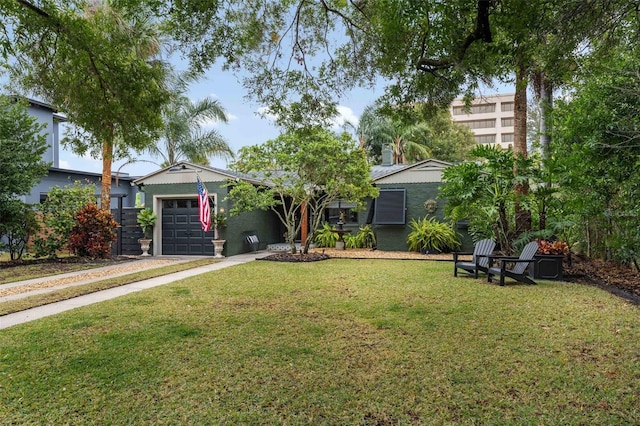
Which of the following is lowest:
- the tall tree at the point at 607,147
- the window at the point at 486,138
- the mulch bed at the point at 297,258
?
the mulch bed at the point at 297,258

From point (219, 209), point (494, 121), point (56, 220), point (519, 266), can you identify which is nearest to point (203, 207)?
point (219, 209)

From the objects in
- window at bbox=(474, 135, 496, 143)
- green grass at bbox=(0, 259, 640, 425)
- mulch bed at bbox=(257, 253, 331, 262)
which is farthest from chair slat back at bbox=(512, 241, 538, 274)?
window at bbox=(474, 135, 496, 143)

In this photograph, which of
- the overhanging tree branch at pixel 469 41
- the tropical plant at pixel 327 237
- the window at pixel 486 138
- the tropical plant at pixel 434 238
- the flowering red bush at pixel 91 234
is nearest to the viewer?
the overhanging tree branch at pixel 469 41

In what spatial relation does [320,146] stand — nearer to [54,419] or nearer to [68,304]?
[68,304]

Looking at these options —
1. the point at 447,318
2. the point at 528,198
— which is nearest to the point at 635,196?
the point at 528,198

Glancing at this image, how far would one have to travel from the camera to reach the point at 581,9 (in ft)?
13.1

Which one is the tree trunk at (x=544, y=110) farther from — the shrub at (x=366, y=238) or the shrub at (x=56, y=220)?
the shrub at (x=56, y=220)

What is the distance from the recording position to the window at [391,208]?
14148 mm

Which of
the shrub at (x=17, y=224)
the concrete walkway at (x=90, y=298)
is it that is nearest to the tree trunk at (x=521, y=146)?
the concrete walkway at (x=90, y=298)

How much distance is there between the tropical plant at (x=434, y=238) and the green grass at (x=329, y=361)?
6669mm

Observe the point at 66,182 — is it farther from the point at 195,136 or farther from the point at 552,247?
the point at 552,247

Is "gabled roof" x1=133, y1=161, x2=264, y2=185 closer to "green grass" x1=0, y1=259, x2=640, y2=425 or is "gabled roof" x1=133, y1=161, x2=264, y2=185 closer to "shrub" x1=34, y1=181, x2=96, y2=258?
"shrub" x1=34, y1=181, x2=96, y2=258

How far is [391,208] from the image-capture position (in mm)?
14273

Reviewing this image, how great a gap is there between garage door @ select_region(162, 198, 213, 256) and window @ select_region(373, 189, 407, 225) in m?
6.10
